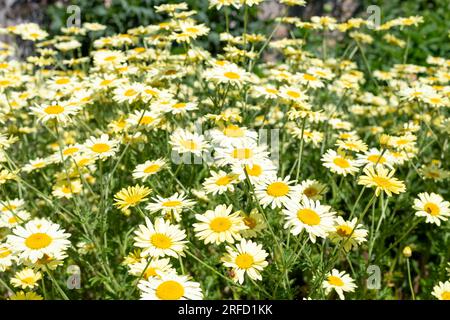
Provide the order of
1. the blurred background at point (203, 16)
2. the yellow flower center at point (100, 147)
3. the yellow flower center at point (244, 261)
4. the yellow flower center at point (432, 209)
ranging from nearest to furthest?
the yellow flower center at point (244, 261) < the yellow flower center at point (432, 209) < the yellow flower center at point (100, 147) < the blurred background at point (203, 16)

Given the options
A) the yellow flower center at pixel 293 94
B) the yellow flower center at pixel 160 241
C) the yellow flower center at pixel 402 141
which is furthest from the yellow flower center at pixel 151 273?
the yellow flower center at pixel 402 141

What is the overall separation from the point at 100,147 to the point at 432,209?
1.52m

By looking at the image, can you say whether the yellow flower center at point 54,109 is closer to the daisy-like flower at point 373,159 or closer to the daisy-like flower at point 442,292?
the daisy-like flower at point 373,159

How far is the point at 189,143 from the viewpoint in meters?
2.39

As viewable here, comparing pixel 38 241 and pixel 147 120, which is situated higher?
pixel 147 120

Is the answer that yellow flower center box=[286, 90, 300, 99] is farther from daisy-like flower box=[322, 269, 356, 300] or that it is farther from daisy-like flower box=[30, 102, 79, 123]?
daisy-like flower box=[30, 102, 79, 123]

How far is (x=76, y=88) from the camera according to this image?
9.81ft

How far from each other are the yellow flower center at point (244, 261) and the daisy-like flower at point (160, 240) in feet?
0.75

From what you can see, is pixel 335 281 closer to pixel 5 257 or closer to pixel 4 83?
pixel 5 257

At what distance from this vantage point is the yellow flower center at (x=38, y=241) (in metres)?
1.94

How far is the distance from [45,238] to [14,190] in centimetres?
134

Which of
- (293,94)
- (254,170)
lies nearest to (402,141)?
(293,94)
